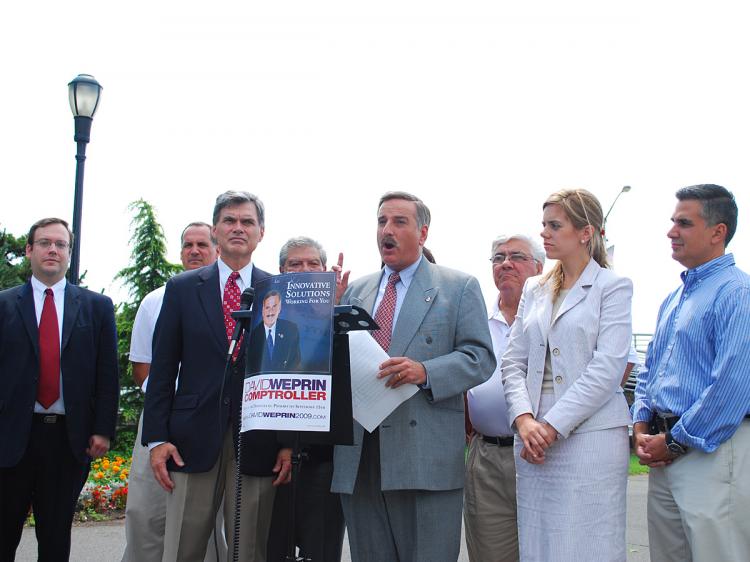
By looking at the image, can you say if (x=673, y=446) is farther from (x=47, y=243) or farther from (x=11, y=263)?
(x=11, y=263)

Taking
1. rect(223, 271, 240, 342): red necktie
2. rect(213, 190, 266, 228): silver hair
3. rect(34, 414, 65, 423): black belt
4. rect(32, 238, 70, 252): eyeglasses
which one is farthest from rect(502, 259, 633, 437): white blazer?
rect(32, 238, 70, 252): eyeglasses

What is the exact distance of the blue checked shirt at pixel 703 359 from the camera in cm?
342

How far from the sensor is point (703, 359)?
3.63 meters

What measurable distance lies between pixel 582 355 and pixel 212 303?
79.8 inches

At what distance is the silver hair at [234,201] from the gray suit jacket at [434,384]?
845 mm

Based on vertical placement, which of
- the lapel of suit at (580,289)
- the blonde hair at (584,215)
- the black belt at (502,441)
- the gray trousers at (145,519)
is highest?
the blonde hair at (584,215)

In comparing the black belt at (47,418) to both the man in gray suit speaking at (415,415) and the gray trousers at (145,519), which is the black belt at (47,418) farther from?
the man in gray suit speaking at (415,415)

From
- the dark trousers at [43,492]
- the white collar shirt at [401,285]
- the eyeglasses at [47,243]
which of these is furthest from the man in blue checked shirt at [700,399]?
the eyeglasses at [47,243]

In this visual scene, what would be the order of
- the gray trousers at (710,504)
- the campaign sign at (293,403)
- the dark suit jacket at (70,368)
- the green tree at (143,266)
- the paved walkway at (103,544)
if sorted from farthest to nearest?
the green tree at (143,266) → the paved walkway at (103,544) → the dark suit jacket at (70,368) → the gray trousers at (710,504) → the campaign sign at (293,403)

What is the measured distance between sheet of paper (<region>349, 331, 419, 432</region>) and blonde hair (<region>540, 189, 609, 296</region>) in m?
1.01

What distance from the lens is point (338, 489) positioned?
379 centimetres

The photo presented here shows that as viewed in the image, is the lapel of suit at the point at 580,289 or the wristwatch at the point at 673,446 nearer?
the wristwatch at the point at 673,446

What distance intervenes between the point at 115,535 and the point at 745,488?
5820mm

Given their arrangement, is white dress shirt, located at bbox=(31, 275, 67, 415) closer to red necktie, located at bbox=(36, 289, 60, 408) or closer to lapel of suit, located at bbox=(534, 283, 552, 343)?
red necktie, located at bbox=(36, 289, 60, 408)
